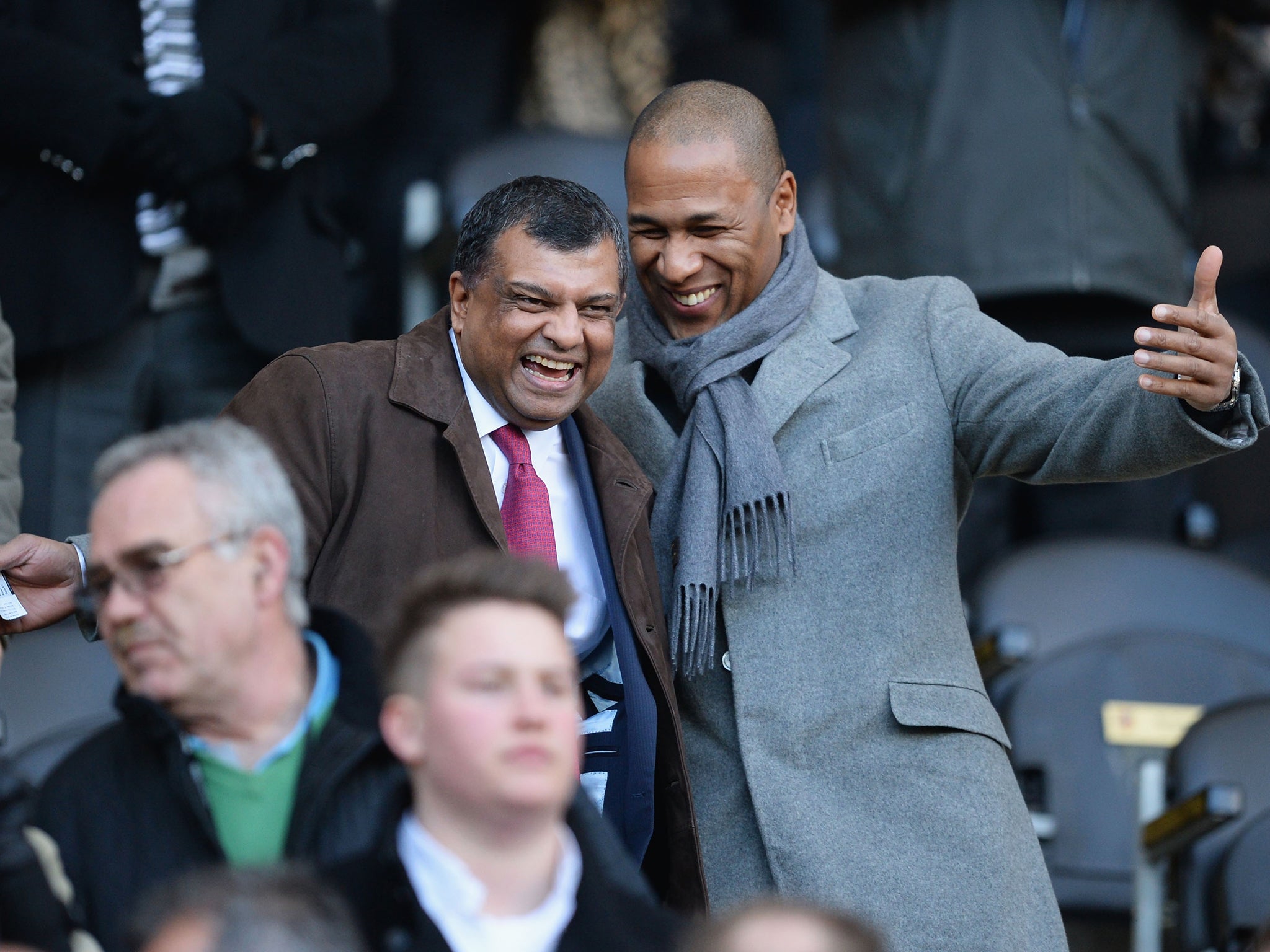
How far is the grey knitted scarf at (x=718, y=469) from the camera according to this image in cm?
285

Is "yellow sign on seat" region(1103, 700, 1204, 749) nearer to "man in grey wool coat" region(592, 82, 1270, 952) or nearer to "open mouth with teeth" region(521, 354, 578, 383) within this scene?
"man in grey wool coat" region(592, 82, 1270, 952)

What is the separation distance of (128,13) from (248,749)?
79.4 inches

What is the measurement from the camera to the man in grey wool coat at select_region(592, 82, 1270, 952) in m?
2.78

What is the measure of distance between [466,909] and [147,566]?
0.51m

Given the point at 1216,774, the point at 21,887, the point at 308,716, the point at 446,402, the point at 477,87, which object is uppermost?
the point at 477,87

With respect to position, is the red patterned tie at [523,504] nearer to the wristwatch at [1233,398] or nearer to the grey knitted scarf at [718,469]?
the grey knitted scarf at [718,469]

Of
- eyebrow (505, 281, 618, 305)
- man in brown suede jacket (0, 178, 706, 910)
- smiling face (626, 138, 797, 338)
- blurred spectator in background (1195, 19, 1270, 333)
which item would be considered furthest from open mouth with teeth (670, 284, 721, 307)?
blurred spectator in background (1195, 19, 1270, 333)

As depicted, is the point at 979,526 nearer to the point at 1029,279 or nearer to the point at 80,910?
the point at 1029,279

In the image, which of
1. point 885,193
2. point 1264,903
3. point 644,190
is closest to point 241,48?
point 644,190

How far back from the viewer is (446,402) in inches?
107

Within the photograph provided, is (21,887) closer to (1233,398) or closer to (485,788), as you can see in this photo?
(485,788)

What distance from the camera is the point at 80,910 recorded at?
6.36 ft

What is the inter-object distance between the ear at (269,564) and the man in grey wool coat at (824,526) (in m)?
0.92

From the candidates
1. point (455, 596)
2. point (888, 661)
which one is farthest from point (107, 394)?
point (455, 596)
